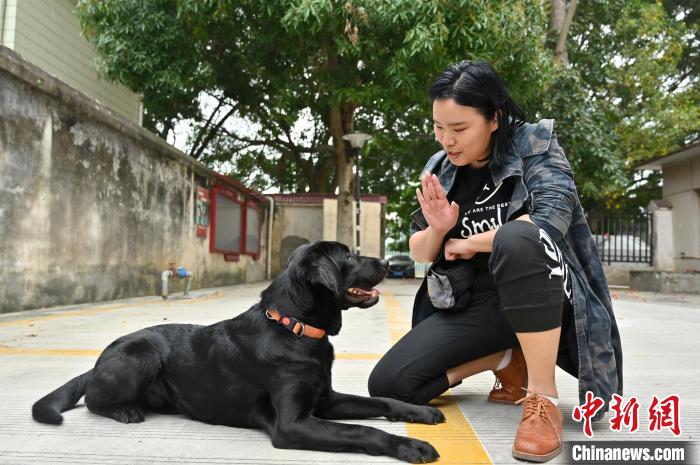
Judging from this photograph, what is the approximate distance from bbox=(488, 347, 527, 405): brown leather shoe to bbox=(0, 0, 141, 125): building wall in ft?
33.4

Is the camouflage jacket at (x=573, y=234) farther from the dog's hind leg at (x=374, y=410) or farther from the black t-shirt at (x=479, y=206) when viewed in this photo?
the dog's hind leg at (x=374, y=410)

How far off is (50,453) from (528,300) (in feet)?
5.82

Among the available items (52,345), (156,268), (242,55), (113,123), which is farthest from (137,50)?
(52,345)

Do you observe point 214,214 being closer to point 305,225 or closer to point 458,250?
point 305,225

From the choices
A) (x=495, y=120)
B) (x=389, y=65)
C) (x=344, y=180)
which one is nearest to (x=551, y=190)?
(x=495, y=120)

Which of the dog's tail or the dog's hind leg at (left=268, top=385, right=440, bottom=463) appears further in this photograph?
the dog's tail

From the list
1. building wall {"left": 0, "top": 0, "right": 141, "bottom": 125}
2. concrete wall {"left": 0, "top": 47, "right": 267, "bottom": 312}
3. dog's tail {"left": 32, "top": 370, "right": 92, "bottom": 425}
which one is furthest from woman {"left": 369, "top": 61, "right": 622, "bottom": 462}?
building wall {"left": 0, "top": 0, "right": 141, "bottom": 125}

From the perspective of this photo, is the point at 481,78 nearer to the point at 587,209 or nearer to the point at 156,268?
the point at 156,268

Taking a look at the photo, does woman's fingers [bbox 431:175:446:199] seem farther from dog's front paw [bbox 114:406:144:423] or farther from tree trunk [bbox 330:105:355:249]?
tree trunk [bbox 330:105:355:249]

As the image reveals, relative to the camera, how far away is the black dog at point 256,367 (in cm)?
229

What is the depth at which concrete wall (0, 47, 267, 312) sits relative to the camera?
6.56 metres

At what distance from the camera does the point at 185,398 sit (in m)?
2.49

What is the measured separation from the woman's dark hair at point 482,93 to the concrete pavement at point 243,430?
1181mm

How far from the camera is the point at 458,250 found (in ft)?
8.58
